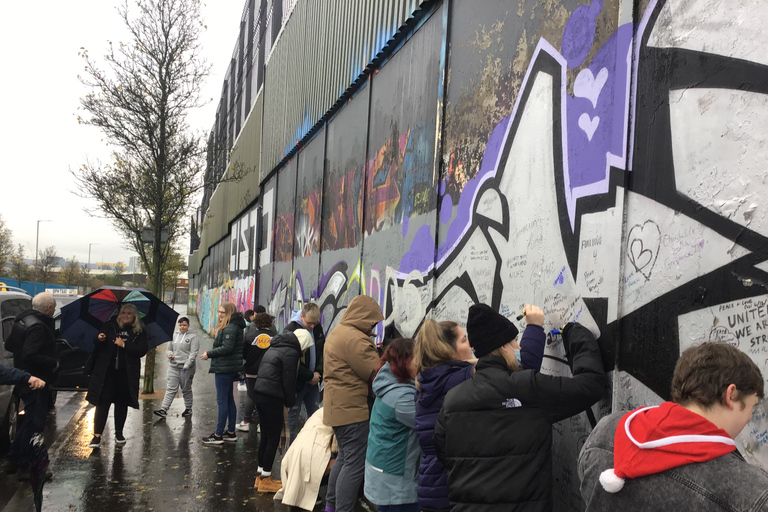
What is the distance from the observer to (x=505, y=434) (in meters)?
2.79

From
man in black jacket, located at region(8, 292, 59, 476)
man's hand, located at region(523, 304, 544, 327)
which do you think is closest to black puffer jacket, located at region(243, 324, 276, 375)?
man in black jacket, located at region(8, 292, 59, 476)

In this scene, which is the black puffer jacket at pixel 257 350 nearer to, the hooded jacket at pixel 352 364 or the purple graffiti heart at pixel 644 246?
the hooded jacket at pixel 352 364

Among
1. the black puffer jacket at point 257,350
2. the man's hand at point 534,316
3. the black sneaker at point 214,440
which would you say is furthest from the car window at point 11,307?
the man's hand at point 534,316

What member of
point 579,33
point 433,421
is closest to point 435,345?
point 433,421

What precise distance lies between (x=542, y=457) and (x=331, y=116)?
824 cm

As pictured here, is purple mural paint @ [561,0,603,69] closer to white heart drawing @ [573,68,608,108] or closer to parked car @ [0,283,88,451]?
white heart drawing @ [573,68,608,108]

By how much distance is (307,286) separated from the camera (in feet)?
35.7

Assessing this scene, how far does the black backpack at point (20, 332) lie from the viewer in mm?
6715

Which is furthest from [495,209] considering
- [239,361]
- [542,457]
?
[239,361]

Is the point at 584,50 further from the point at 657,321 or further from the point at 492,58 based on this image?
the point at 657,321

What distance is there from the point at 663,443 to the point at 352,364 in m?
3.39

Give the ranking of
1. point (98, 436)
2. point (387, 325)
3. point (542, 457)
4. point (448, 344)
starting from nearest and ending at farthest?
point (542, 457) → point (448, 344) → point (387, 325) → point (98, 436)

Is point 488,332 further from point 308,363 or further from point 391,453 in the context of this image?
point 308,363

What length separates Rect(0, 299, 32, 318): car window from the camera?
7781mm
